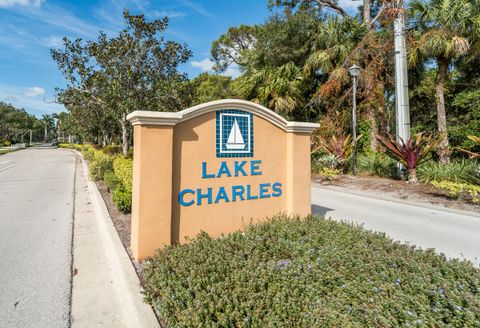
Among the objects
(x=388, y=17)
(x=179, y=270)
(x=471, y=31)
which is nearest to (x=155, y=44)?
(x=388, y=17)

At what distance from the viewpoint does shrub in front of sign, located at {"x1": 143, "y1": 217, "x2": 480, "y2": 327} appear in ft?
6.95

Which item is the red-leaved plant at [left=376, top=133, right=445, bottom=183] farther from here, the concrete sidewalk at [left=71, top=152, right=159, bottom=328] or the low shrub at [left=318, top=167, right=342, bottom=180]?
the concrete sidewalk at [left=71, top=152, right=159, bottom=328]

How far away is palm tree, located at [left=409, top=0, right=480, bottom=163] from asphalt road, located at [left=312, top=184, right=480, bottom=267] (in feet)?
19.0

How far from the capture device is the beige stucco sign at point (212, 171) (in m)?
3.73

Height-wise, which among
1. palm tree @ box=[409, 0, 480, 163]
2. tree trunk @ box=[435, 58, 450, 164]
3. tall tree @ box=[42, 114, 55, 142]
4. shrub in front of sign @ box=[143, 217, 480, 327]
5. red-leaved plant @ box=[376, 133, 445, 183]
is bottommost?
shrub in front of sign @ box=[143, 217, 480, 327]

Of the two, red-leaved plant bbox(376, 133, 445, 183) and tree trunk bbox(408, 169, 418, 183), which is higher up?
red-leaved plant bbox(376, 133, 445, 183)

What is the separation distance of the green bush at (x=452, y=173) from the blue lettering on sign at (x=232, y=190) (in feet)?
22.3

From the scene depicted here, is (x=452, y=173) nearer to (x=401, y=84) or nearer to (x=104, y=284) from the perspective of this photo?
(x=401, y=84)

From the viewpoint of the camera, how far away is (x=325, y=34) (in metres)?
15.2

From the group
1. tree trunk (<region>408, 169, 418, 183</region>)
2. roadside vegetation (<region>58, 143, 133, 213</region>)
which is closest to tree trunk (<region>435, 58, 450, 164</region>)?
tree trunk (<region>408, 169, 418, 183</region>)

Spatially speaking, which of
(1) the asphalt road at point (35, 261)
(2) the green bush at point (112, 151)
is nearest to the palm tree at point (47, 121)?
(2) the green bush at point (112, 151)

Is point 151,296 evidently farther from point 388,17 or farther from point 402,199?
point 388,17

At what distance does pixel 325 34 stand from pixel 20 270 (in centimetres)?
1638

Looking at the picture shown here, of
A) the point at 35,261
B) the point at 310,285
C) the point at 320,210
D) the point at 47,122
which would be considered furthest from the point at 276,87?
the point at 47,122
